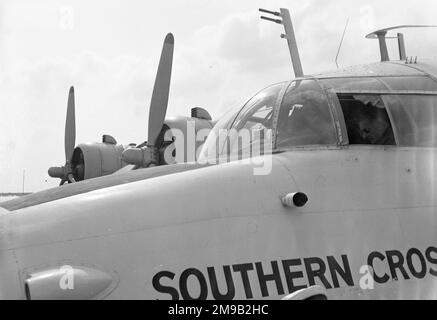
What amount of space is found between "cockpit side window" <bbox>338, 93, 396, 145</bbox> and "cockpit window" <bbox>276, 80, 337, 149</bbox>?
0.20 meters

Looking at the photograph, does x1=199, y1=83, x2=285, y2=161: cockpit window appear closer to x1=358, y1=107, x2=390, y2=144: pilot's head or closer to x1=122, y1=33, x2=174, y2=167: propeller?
→ x1=358, y1=107, x2=390, y2=144: pilot's head

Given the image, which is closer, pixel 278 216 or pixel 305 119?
pixel 278 216

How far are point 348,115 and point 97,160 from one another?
1708 cm

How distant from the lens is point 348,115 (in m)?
5.51

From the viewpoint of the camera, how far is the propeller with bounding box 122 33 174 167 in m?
16.7

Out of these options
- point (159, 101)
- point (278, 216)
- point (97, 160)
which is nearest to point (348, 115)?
point (278, 216)

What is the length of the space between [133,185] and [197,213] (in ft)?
2.12

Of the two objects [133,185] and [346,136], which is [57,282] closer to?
[133,185]

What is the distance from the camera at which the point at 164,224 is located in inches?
167

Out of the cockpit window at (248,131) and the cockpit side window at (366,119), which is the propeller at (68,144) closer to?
the cockpit window at (248,131)

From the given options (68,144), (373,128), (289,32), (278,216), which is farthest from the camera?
(68,144)

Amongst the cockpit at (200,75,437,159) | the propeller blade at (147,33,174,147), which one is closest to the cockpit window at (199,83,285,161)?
the cockpit at (200,75,437,159)

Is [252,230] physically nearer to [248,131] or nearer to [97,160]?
[248,131]
